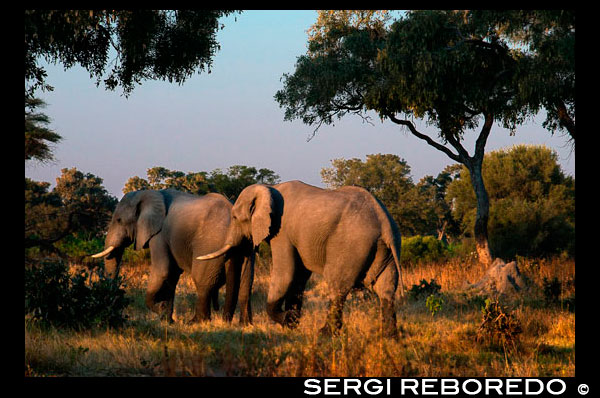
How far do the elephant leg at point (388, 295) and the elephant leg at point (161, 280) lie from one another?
4031 mm

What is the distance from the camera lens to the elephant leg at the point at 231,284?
1116 cm

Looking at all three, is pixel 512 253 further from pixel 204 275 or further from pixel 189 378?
pixel 189 378

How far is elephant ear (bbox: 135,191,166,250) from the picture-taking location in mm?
11867

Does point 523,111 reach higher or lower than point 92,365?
higher

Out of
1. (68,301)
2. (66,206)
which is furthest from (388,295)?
(66,206)

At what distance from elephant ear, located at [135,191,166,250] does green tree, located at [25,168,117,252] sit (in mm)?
783

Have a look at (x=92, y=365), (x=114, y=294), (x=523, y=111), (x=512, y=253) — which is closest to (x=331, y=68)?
(x=523, y=111)

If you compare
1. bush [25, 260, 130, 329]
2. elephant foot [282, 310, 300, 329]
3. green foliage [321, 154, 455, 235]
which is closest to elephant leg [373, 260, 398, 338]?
elephant foot [282, 310, 300, 329]

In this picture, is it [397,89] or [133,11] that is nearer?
[133,11]

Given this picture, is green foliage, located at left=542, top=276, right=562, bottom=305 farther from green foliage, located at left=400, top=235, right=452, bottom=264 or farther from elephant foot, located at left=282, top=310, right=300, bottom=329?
green foliage, located at left=400, top=235, right=452, bottom=264

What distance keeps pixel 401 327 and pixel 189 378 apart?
13.3 feet

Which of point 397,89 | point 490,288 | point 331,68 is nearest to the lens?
point 490,288

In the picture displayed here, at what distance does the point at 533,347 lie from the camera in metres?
9.20

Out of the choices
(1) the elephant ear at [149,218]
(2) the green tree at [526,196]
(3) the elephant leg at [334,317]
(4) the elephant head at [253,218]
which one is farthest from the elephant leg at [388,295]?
(2) the green tree at [526,196]
